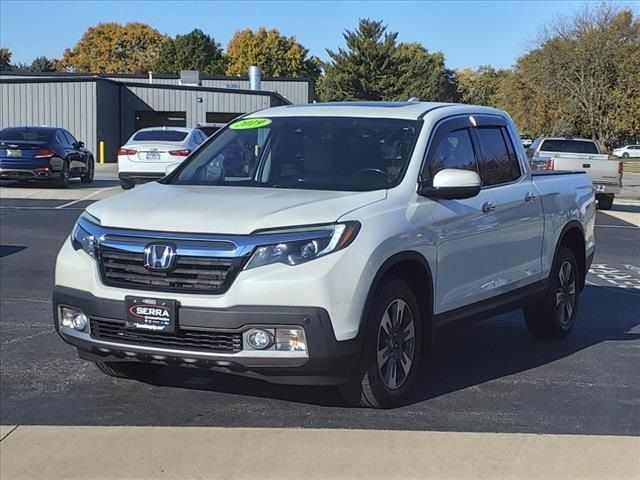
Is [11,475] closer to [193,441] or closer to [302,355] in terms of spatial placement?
[193,441]

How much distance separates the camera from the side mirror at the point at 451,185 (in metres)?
5.33

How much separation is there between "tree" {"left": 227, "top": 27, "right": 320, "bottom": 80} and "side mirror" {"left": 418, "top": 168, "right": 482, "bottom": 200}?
97827 mm

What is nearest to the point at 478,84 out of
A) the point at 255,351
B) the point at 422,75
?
the point at 422,75

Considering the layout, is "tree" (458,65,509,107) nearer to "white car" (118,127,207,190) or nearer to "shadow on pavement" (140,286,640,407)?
"white car" (118,127,207,190)

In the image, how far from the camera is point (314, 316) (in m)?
4.50

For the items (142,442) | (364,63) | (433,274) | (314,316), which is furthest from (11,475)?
(364,63)

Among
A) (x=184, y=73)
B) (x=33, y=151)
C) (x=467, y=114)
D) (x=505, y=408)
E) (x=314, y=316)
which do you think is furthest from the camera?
(x=184, y=73)

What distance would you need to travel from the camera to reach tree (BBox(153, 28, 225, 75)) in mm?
101500

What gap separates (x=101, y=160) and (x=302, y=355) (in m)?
35.5

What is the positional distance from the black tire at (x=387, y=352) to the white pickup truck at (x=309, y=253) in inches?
0.5

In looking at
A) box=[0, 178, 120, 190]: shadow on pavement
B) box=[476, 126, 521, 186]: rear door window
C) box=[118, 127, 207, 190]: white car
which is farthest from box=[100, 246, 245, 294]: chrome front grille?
box=[0, 178, 120, 190]: shadow on pavement

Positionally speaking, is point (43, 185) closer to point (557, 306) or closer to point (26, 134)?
point (26, 134)

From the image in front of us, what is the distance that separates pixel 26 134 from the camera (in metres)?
21.5

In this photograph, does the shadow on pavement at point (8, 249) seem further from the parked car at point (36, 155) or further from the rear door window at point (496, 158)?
the parked car at point (36, 155)
